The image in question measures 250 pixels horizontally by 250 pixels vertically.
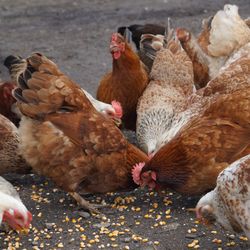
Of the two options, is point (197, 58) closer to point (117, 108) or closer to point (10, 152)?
point (117, 108)

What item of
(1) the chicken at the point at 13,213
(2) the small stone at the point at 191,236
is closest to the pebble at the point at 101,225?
(2) the small stone at the point at 191,236

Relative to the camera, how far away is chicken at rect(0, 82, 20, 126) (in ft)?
16.7

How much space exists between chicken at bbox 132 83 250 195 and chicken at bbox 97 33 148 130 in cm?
112

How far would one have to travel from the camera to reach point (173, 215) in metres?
4.23

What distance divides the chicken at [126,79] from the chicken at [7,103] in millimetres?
777

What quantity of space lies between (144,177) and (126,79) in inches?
51.4

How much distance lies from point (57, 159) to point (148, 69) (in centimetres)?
176

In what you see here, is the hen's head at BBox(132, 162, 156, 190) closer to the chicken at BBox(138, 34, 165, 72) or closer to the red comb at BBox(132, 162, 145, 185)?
the red comb at BBox(132, 162, 145, 185)

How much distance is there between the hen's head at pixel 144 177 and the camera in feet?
13.6

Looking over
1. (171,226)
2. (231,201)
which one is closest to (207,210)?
(231,201)

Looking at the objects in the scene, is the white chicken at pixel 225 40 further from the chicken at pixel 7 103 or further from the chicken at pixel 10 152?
the chicken at pixel 10 152

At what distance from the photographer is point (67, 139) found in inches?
166

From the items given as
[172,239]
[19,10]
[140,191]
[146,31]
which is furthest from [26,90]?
[19,10]

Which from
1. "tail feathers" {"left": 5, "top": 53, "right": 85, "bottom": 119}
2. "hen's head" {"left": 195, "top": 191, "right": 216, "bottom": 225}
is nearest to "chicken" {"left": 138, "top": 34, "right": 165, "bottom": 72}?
"tail feathers" {"left": 5, "top": 53, "right": 85, "bottom": 119}
